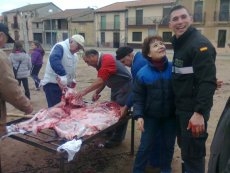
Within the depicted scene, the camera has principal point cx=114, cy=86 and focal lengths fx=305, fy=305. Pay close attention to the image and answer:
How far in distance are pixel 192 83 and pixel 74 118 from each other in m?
1.58

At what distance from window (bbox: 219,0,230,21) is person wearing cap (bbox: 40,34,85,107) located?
31245 mm

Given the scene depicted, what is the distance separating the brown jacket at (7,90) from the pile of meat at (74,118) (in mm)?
354

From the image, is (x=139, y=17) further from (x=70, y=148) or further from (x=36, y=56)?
(x=70, y=148)

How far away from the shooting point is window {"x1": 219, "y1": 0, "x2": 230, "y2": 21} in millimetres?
32656

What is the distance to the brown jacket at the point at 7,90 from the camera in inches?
111

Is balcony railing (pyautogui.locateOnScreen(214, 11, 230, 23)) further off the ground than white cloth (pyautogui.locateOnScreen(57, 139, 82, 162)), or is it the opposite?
balcony railing (pyautogui.locateOnScreen(214, 11, 230, 23))

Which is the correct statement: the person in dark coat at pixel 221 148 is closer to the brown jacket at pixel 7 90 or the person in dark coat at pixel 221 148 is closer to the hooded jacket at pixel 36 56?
the brown jacket at pixel 7 90

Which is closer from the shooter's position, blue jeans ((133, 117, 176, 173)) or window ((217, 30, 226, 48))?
blue jeans ((133, 117, 176, 173))

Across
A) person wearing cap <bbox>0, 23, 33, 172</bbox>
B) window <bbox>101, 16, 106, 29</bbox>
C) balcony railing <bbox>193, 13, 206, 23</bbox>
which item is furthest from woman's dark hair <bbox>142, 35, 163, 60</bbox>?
window <bbox>101, 16, 106, 29</bbox>

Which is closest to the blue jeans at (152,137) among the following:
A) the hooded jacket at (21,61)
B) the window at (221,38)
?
the hooded jacket at (21,61)

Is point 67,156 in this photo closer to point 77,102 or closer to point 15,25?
point 77,102

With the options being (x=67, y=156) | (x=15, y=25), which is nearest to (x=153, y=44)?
(x=67, y=156)

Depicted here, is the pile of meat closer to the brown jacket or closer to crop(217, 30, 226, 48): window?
the brown jacket

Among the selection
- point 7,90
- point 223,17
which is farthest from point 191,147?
point 223,17
